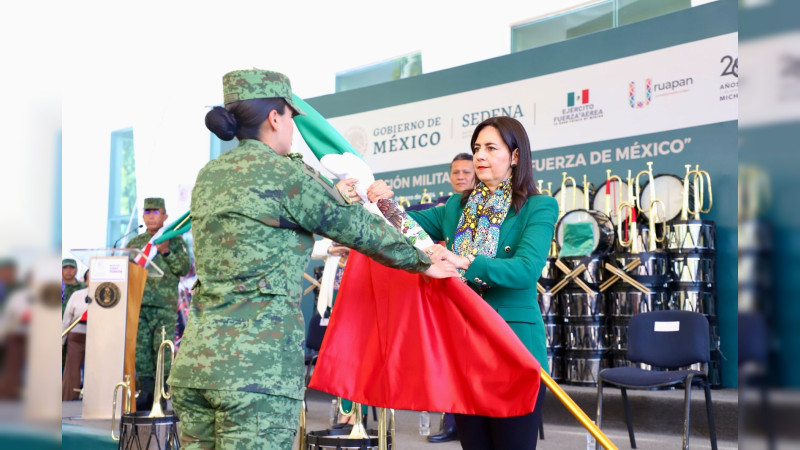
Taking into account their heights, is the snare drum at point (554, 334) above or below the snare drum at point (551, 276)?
below

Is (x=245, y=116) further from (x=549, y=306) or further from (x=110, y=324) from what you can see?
(x=549, y=306)

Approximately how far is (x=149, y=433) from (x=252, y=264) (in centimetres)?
245

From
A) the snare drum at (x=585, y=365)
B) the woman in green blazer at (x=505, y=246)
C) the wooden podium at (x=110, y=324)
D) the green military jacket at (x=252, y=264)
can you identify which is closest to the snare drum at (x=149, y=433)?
the wooden podium at (x=110, y=324)

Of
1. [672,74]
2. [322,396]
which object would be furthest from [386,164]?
[672,74]

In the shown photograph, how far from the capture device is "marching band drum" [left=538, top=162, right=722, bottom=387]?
6.30 metres

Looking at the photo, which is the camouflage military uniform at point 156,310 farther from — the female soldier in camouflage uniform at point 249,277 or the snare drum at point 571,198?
the female soldier in camouflage uniform at point 249,277

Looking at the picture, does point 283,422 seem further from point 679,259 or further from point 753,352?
point 679,259

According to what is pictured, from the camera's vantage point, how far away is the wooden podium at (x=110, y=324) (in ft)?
19.5

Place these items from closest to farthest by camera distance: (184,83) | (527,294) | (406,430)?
(527,294), (406,430), (184,83)

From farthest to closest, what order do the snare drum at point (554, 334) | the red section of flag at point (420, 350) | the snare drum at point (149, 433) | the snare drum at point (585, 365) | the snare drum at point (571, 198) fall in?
the snare drum at point (571, 198)
the snare drum at point (554, 334)
the snare drum at point (585, 365)
the snare drum at point (149, 433)
the red section of flag at point (420, 350)

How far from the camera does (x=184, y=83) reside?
11.8 m

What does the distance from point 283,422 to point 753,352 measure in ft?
5.10

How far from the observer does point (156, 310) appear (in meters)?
6.50

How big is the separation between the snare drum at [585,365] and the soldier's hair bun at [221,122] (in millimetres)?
5115
